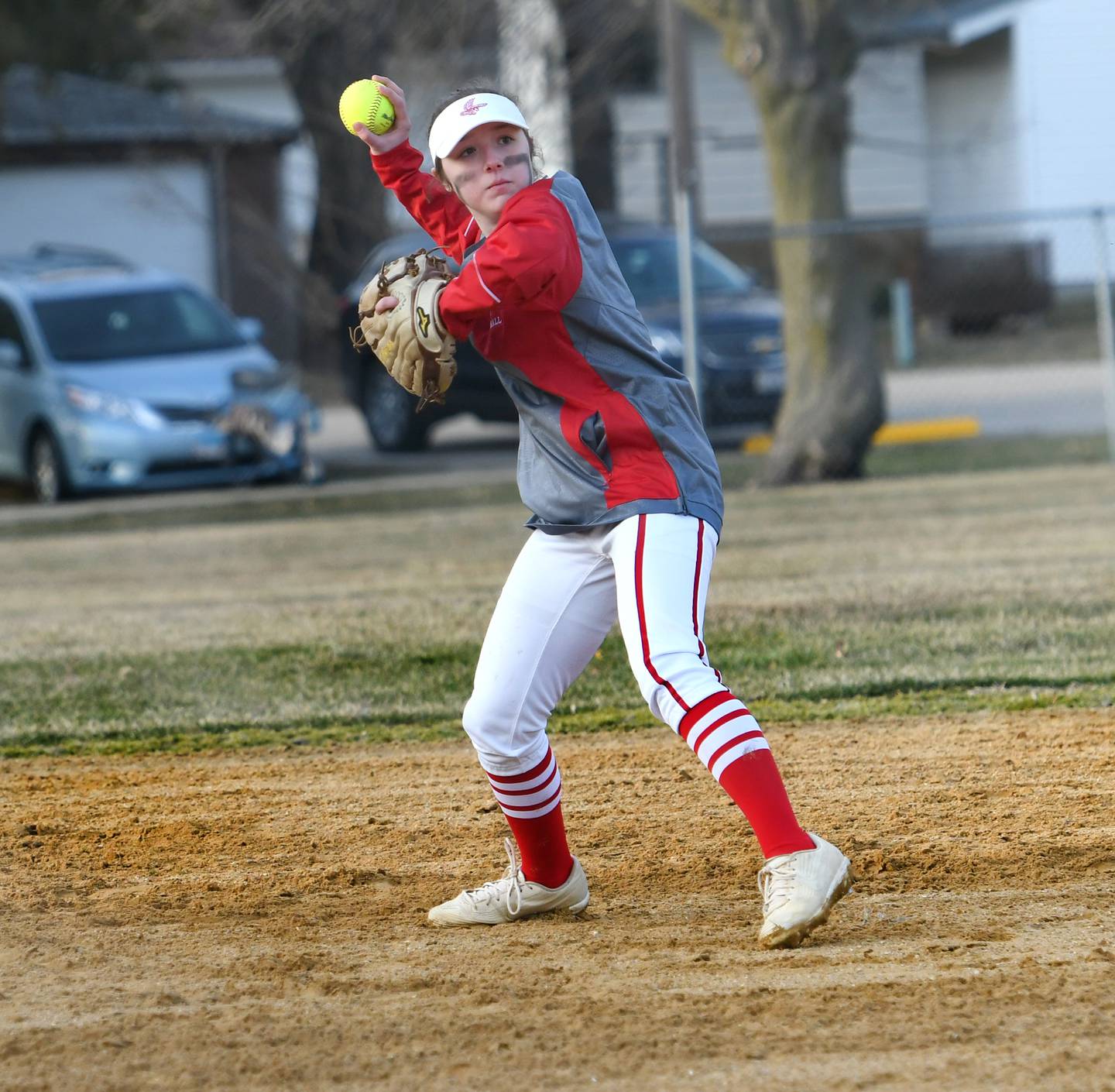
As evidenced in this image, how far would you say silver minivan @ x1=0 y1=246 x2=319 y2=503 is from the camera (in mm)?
14273

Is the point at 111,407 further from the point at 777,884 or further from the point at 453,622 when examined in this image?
the point at 777,884

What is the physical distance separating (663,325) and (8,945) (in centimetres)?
1209

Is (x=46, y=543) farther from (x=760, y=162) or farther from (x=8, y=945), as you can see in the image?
(x=760, y=162)

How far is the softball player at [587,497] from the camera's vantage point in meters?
3.80

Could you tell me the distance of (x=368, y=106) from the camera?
14.3ft

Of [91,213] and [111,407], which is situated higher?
[91,213]

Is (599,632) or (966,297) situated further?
(966,297)

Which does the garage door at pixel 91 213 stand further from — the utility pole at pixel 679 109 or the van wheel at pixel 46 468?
the utility pole at pixel 679 109

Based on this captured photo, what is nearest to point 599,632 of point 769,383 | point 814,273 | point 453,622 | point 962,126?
point 453,622

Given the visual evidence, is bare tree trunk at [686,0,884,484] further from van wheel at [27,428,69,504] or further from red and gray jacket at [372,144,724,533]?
red and gray jacket at [372,144,724,533]

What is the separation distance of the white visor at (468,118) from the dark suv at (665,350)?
10745 mm

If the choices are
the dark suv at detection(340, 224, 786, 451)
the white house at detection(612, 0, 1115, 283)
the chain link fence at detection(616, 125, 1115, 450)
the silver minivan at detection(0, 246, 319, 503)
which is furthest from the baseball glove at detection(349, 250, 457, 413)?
the white house at detection(612, 0, 1115, 283)

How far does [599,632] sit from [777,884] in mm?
690

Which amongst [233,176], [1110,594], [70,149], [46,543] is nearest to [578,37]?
[233,176]
